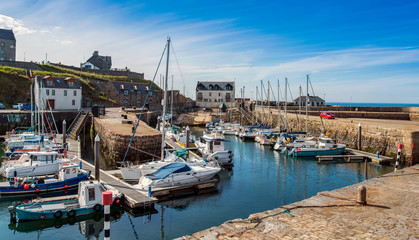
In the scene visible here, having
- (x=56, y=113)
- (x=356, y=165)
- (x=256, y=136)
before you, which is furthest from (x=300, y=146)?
(x=56, y=113)

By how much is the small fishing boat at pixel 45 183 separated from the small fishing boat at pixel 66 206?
2.99m

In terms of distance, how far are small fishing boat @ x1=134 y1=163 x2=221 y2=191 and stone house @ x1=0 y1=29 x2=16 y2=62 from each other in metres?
79.5

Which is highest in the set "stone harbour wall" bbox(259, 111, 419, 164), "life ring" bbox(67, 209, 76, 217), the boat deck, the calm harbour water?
"stone harbour wall" bbox(259, 111, 419, 164)

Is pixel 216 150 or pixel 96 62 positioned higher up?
pixel 96 62

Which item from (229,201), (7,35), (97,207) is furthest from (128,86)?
(97,207)

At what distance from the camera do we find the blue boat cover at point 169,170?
65.3ft

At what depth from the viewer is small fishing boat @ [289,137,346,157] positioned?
3300 cm

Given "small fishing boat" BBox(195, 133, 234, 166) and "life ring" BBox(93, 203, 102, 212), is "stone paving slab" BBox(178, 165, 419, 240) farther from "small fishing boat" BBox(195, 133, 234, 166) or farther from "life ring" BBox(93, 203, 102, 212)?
"small fishing boat" BBox(195, 133, 234, 166)

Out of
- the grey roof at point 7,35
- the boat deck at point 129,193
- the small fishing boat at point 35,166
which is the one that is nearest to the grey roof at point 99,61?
the grey roof at point 7,35

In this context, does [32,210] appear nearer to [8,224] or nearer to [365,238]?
[8,224]

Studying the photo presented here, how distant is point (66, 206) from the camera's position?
1599 cm

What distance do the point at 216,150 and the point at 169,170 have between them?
9.35 meters

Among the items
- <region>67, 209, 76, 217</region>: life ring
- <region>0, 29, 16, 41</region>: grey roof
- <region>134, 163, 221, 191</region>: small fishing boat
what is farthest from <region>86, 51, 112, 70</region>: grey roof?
<region>67, 209, 76, 217</region>: life ring

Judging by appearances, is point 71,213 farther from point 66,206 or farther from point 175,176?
point 175,176
